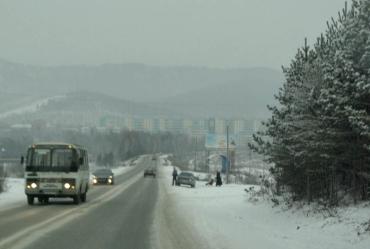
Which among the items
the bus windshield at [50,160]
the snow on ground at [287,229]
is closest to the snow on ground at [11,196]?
the bus windshield at [50,160]

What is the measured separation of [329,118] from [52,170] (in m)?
14.9

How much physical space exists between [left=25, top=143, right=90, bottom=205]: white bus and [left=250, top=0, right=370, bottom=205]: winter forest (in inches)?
389

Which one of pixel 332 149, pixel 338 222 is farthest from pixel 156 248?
pixel 332 149

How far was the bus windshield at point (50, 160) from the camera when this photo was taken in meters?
30.3

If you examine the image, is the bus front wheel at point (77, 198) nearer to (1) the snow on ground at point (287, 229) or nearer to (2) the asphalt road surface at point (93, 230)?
(2) the asphalt road surface at point (93, 230)

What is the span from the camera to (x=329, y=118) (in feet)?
61.5

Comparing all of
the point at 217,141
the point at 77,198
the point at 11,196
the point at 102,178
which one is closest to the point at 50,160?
the point at 77,198

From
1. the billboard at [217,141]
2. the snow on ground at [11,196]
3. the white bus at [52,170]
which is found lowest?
the snow on ground at [11,196]

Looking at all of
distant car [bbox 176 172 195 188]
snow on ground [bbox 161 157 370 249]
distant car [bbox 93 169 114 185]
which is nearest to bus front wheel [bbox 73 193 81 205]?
snow on ground [bbox 161 157 370 249]

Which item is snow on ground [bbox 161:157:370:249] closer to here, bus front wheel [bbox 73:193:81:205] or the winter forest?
the winter forest

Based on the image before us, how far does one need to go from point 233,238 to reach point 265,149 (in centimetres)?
715

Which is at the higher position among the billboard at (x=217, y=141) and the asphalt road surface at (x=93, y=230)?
the billboard at (x=217, y=141)

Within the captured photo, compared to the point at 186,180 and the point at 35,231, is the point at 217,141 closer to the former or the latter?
the point at 186,180

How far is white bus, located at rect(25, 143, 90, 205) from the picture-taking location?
1185 inches
